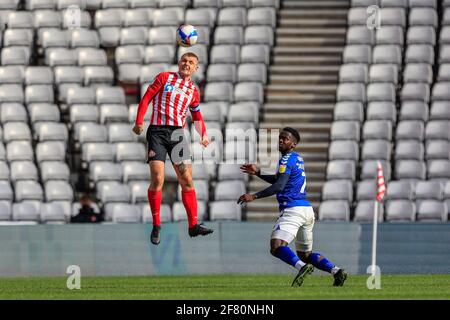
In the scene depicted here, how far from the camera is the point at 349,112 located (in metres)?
26.2

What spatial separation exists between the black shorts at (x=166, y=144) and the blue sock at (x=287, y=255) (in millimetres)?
1519

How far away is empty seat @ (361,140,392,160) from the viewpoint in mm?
25250

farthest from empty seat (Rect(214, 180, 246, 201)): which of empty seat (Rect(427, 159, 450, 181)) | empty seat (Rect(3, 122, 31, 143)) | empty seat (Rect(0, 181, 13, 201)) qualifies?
empty seat (Rect(3, 122, 31, 143))

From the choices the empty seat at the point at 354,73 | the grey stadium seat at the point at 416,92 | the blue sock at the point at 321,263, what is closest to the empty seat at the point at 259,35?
the empty seat at the point at 354,73

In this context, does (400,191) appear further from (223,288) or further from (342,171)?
(223,288)

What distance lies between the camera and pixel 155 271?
22.2m

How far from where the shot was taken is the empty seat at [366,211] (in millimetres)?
24359

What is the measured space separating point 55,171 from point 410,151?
20.6 ft

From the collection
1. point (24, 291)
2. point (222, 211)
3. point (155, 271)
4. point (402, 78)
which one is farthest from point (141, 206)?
point (24, 291)

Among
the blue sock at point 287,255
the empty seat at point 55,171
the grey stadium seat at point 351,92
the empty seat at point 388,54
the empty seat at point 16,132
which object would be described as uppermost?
the empty seat at point 388,54

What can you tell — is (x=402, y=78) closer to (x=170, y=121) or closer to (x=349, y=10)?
(x=349, y=10)

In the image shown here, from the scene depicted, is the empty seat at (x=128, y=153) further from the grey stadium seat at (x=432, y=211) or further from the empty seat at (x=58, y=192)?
the grey stadium seat at (x=432, y=211)

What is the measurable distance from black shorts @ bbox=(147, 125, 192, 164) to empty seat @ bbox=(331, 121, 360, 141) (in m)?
8.99

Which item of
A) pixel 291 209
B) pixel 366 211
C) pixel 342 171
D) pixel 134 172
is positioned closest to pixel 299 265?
pixel 291 209
